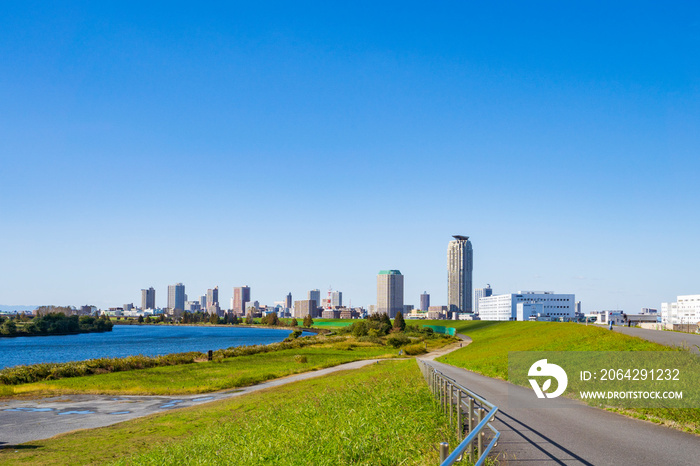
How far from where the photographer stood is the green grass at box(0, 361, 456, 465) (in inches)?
442

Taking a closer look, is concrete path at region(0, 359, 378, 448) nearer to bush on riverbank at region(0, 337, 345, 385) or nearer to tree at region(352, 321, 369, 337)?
bush on riverbank at region(0, 337, 345, 385)

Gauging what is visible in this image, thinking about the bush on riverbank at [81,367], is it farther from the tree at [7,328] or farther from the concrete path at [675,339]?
the tree at [7,328]

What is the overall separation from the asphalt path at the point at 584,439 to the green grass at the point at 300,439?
5.59 feet

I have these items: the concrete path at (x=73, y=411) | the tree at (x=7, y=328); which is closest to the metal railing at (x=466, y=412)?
the concrete path at (x=73, y=411)

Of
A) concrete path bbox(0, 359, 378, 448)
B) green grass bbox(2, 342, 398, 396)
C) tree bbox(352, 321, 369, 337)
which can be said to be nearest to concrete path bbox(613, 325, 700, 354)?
concrete path bbox(0, 359, 378, 448)

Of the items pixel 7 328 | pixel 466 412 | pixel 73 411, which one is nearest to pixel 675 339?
pixel 466 412

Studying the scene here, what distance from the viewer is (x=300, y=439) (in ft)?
43.8

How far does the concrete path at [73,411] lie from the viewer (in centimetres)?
2672

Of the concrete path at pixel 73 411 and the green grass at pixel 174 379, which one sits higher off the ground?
the concrete path at pixel 73 411

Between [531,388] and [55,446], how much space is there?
20.6 meters

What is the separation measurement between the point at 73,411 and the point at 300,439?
1032 inches

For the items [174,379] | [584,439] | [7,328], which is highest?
[584,439]

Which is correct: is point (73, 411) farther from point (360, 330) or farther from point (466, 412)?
point (360, 330)

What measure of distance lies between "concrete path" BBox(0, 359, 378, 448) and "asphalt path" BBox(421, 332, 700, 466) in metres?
21.9
